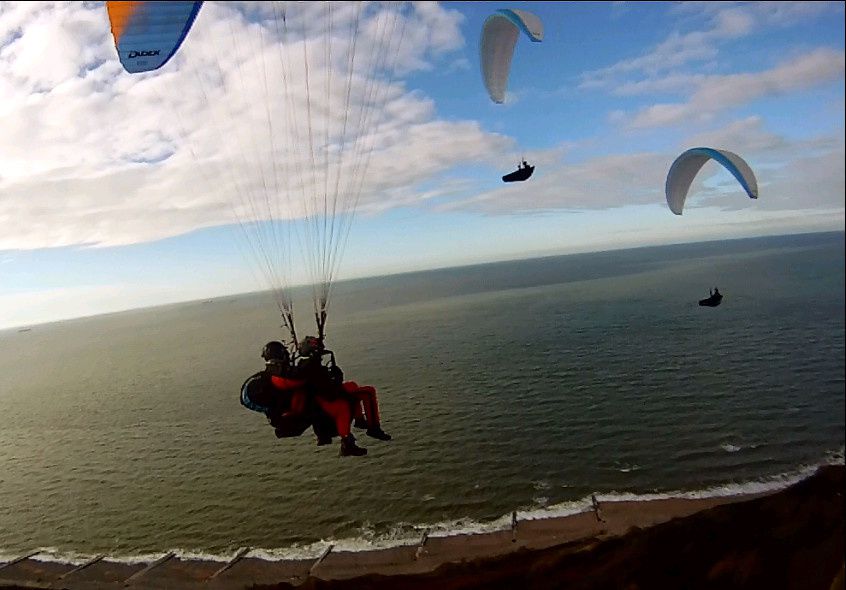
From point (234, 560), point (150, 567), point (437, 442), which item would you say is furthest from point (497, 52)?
point (150, 567)

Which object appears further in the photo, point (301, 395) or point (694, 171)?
point (694, 171)

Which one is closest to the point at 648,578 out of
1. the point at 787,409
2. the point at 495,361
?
the point at 787,409

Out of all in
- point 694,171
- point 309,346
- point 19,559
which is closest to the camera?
point 309,346

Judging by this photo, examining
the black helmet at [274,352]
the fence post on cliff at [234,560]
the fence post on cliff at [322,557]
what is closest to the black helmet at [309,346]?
the black helmet at [274,352]

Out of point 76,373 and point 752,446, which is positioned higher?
point 76,373

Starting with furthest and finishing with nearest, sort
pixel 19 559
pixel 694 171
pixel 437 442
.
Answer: pixel 437 442, pixel 19 559, pixel 694 171

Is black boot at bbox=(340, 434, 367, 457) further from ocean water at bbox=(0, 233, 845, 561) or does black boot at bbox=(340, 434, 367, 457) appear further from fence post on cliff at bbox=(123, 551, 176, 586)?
fence post on cliff at bbox=(123, 551, 176, 586)

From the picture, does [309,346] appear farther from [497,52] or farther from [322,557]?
[322,557]

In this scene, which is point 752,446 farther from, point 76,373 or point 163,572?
point 76,373
